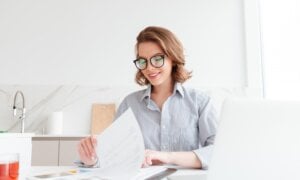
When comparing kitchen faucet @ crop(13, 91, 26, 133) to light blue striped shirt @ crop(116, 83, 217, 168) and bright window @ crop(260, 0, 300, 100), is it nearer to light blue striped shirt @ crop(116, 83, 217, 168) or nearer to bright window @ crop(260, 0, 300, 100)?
light blue striped shirt @ crop(116, 83, 217, 168)

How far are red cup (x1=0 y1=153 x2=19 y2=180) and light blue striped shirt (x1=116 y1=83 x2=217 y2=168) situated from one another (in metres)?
0.68

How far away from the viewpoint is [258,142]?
21.4 inches

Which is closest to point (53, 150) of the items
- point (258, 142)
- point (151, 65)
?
point (151, 65)

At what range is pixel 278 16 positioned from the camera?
10.8ft

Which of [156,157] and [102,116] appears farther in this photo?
[102,116]

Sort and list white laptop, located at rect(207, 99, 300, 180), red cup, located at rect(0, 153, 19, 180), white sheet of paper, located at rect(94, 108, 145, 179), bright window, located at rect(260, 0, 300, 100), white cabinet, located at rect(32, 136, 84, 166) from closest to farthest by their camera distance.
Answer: white laptop, located at rect(207, 99, 300, 180)
red cup, located at rect(0, 153, 19, 180)
white sheet of paper, located at rect(94, 108, 145, 179)
white cabinet, located at rect(32, 136, 84, 166)
bright window, located at rect(260, 0, 300, 100)

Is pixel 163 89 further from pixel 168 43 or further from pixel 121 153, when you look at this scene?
pixel 121 153

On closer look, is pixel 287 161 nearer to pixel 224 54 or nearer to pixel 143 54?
pixel 143 54

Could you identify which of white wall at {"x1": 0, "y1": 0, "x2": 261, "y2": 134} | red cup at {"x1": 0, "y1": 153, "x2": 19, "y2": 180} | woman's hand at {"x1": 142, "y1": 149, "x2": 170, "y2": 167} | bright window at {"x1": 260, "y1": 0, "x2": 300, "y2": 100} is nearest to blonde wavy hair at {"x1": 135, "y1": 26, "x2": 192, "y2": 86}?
woman's hand at {"x1": 142, "y1": 149, "x2": 170, "y2": 167}

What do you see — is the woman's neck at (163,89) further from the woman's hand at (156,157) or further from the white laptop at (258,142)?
the white laptop at (258,142)

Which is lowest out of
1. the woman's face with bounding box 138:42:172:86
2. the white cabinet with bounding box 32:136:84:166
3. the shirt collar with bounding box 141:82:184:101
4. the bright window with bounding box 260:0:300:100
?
the white cabinet with bounding box 32:136:84:166

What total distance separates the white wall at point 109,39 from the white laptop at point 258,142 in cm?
258

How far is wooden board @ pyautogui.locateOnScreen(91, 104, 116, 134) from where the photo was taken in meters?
2.99

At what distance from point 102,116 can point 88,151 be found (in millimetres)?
1927
